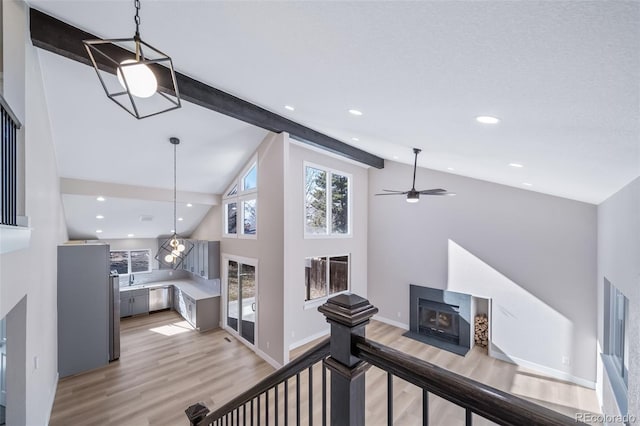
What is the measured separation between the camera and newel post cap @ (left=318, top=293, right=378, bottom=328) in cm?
89

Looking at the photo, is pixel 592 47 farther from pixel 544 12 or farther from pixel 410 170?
pixel 410 170

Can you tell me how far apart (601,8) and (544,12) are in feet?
0.44

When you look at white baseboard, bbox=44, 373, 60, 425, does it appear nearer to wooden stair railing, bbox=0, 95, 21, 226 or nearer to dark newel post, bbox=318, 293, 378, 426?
wooden stair railing, bbox=0, 95, 21, 226

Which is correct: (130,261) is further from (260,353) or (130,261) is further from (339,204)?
(339,204)

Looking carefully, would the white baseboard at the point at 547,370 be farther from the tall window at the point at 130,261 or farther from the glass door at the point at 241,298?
the tall window at the point at 130,261

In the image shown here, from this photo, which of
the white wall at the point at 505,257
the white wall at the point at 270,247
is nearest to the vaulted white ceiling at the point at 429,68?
the white wall at the point at 270,247

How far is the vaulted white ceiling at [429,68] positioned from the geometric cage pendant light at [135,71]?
0.22 m

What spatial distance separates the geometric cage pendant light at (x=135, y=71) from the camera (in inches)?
47.9

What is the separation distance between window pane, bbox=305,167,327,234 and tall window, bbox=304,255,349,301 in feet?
2.35

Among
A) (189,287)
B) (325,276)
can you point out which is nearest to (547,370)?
(325,276)

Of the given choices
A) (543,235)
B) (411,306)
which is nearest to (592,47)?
(543,235)

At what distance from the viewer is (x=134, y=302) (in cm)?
749

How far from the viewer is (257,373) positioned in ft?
15.7

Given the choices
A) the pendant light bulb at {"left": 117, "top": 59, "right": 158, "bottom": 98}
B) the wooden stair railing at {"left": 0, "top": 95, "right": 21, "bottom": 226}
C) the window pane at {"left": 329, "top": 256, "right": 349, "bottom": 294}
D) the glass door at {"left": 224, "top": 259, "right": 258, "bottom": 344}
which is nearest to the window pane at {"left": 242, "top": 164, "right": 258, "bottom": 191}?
the glass door at {"left": 224, "top": 259, "right": 258, "bottom": 344}
